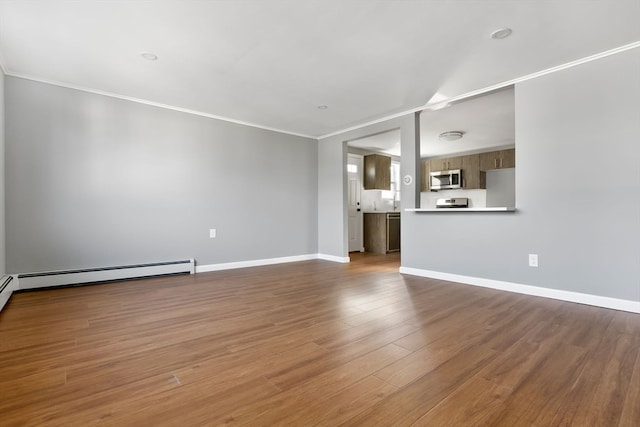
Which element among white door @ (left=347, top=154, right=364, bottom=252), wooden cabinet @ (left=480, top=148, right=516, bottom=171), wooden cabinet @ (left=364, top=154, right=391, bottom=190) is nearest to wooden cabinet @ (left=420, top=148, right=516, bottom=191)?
wooden cabinet @ (left=480, top=148, right=516, bottom=171)

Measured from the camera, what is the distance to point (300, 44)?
257cm

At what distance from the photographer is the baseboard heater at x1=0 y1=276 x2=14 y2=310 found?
102 inches

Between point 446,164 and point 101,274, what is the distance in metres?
6.74

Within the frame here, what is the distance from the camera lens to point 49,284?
3.28 meters

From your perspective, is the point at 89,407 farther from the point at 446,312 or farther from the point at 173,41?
the point at 173,41

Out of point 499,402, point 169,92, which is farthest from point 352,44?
point 499,402

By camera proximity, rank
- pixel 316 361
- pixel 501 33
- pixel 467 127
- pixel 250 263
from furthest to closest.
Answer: pixel 467 127 → pixel 250 263 → pixel 501 33 → pixel 316 361

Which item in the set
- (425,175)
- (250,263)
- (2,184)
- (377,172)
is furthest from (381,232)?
(2,184)

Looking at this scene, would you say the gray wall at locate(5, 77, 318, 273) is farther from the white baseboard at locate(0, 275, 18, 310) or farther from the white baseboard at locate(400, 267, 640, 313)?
the white baseboard at locate(400, 267, 640, 313)

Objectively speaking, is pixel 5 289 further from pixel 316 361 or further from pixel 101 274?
pixel 316 361

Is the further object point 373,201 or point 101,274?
point 373,201

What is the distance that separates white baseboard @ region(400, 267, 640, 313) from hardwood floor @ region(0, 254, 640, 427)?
0.13 meters

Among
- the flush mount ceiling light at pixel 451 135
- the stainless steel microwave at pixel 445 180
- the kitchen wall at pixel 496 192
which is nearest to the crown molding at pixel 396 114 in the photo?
the flush mount ceiling light at pixel 451 135

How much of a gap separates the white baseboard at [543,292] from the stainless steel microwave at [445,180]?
350 cm
